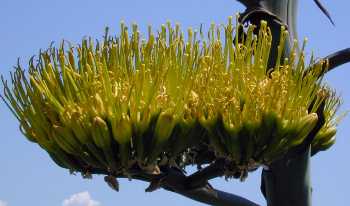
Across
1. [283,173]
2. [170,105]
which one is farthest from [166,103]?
[283,173]

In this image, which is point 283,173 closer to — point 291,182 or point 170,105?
point 291,182

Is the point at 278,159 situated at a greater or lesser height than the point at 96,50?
lesser

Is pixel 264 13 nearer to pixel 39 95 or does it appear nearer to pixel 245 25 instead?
pixel 245 25

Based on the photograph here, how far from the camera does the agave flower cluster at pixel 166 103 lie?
3.05 metres

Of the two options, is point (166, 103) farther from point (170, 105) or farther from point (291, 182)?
point (291, 182)

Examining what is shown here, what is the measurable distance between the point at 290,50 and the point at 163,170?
618mm

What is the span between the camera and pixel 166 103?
120 inches

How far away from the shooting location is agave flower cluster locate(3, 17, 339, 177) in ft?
10.0

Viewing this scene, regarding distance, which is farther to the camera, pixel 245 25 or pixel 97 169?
pixel 245 25

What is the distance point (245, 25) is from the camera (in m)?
3.43

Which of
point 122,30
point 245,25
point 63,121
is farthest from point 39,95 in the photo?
point 245,25

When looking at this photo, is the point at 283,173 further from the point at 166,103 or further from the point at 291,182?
the point at 166,103

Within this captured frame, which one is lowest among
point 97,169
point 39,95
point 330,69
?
point 97,169

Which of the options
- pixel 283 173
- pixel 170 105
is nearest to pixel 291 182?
pixel 283 173
